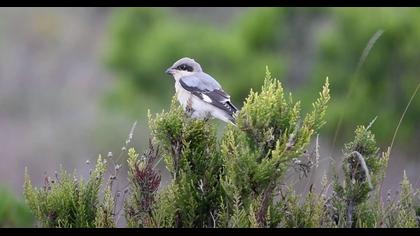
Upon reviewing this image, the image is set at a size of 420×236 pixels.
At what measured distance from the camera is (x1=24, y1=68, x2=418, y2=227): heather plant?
495 cm

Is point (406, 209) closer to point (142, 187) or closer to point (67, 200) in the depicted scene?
point (142, 187)

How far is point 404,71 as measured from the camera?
23.4m

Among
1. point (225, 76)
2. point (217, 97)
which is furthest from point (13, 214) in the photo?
point (225, 76)

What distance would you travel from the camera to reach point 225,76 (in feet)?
80.5

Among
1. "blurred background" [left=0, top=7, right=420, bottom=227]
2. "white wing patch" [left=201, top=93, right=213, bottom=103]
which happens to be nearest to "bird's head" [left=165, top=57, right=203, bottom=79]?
"white wing patch" [left=201, top=93, right=213, bottom=103]

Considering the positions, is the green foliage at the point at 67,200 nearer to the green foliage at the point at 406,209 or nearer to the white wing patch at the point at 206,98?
the green foliage at the point at 406,209

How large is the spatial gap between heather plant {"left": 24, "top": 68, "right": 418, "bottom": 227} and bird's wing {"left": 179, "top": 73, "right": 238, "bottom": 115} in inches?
86.8

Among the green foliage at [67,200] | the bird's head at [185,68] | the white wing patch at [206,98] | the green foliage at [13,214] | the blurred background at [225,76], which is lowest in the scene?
the green foliage at [67,200]

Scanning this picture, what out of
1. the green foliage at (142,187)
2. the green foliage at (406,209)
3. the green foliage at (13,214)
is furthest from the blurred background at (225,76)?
the green foliage at (142,187)

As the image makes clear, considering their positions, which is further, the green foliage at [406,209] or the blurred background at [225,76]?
the blurred background at [225,76]

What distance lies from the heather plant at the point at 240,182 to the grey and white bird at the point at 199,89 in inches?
80.8

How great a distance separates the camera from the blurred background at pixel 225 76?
22422mm

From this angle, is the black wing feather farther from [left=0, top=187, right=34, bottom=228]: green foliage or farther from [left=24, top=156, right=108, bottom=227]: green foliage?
[left=24, top=156, right=108, bottom=227]: green foliage

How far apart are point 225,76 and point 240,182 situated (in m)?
19.6
